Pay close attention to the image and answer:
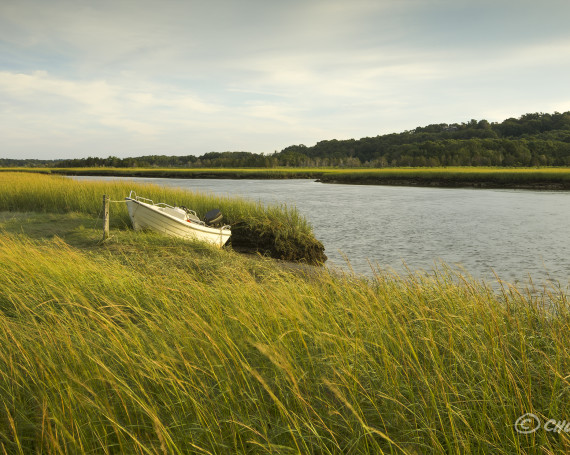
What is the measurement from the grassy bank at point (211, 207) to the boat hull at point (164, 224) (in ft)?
6.07

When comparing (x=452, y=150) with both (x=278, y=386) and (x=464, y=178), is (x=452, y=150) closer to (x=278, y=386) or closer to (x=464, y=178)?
(x=464, y=178)

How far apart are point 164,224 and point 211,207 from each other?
202 inches

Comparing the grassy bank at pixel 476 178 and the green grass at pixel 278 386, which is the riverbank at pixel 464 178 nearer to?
the grassy bank at pixel 476 178

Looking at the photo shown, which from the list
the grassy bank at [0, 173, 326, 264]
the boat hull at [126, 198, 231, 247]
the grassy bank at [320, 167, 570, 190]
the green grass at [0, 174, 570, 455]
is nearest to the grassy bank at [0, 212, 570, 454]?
the green grass at [0, 174, 570, 455]

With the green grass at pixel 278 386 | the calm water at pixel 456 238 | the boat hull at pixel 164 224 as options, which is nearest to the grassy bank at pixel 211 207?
the calm water at pixel 456 238

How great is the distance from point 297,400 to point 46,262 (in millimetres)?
5199

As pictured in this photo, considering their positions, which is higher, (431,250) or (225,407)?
(225,407)

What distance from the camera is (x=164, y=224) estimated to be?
13516 mm

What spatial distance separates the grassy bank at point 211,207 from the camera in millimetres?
15297

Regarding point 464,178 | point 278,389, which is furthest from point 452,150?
point 278,389

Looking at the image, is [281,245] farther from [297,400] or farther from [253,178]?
[253,178]

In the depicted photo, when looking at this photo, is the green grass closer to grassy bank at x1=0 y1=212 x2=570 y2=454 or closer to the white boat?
grassy bank at x1=0 y1=212 x2=570 y2=454

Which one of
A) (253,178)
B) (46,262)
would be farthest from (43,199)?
(253,178)

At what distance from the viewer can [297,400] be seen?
2.88m
